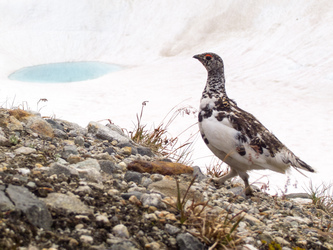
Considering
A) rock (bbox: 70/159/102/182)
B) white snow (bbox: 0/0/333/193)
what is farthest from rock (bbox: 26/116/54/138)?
white snow (bbox: 0/0/333/193)

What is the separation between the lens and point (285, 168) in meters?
4.78

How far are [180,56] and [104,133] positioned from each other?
65.7ft

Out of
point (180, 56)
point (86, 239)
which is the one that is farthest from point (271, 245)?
point (180, 56)

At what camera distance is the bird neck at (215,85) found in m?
4.98

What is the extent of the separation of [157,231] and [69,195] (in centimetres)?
72

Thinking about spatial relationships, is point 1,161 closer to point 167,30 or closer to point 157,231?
point 157,231

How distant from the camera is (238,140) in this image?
176 inches

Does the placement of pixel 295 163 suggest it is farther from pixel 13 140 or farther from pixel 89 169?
pixel 13 140

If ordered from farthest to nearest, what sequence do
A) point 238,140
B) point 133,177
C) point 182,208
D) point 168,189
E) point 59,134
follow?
point 59,134, point 238,140, point 133,177, point 168,189, point 182,208

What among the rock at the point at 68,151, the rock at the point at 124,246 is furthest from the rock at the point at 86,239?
the rock at the point at 68,151

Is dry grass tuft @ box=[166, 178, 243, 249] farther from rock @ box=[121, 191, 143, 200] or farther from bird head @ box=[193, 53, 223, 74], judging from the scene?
bird head @ box=[193, 53, 223, 74]

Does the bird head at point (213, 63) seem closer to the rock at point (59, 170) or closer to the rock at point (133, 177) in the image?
the rock at point (133, 177)

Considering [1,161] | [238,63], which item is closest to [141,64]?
[238,63]

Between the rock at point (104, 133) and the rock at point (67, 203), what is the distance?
242 cm
